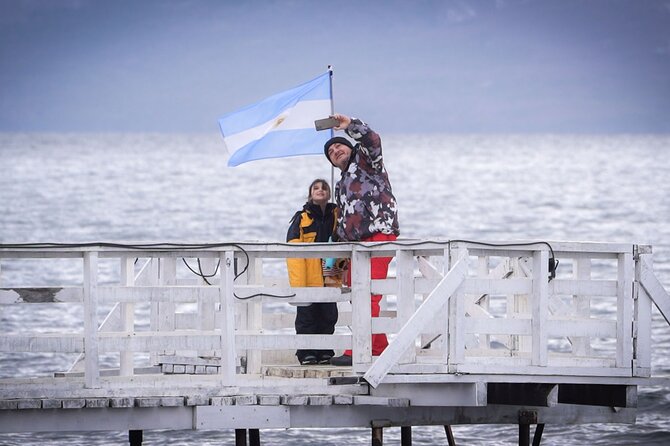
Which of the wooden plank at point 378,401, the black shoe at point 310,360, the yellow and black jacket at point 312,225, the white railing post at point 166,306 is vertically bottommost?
the wooden plank at point 378,401

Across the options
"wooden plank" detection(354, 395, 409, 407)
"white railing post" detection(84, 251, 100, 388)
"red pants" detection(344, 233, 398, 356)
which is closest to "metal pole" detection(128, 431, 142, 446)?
"white railing post" detection(84, 251, 100, 388)

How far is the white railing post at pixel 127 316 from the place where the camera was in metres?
13.2

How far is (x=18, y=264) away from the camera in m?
44.7

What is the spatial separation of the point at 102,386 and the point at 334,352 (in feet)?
9.21

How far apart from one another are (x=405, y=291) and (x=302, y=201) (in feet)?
241

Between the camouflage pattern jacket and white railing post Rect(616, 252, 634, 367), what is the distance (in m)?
2.05

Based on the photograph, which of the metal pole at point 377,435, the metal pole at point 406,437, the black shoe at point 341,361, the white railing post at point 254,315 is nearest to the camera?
the metal pole at point 377,435

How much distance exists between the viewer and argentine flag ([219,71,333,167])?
1510cm

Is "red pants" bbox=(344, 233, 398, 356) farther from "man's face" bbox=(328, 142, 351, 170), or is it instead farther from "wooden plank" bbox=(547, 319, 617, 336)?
"wooden plank" bbox=(547, 319, 617, 336)

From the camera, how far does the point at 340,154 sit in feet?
44.0

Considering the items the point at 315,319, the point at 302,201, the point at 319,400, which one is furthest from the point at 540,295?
the point at 302,201

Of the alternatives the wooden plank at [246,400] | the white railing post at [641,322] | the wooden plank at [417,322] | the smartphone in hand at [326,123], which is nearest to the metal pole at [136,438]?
the wooden plank at [246,400]

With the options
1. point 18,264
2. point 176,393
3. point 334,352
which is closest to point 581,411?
point 334,352

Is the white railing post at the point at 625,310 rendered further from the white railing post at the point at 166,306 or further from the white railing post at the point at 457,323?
the white railing post at the point at 166,306
